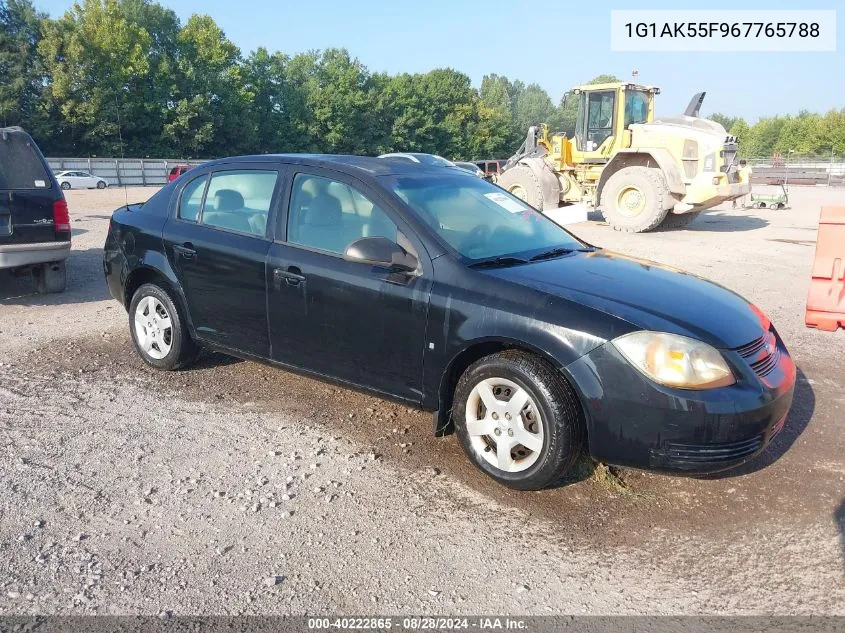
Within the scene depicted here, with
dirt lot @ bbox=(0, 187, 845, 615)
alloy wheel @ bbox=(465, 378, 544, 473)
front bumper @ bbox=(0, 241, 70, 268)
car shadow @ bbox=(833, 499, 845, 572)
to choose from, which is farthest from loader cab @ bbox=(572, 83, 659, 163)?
alloy wheel @ bbox=(465, 378, 544, 473)

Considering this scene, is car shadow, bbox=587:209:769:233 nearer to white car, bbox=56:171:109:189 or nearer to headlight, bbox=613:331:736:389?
headlight, bbox=613:331:736:389

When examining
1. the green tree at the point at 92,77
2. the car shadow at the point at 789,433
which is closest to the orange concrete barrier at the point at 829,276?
the car shadow at the point at 789,433

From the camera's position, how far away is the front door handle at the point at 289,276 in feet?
14.1

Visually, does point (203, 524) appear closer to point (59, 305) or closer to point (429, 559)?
point (429, 559)

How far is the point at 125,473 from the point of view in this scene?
3.81 meters

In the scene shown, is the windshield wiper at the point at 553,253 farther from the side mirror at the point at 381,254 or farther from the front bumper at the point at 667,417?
the front bumper at the point at 667,417

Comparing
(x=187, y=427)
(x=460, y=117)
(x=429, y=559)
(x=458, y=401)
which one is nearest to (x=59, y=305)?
(x=187, y=427)

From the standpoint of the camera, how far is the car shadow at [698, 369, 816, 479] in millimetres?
3936

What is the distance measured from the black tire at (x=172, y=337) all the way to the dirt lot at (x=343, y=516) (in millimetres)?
141

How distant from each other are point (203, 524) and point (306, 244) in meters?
1.83

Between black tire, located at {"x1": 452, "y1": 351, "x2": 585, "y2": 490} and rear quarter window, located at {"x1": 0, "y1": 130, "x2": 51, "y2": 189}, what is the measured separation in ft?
20.2

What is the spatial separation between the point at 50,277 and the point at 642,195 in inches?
473

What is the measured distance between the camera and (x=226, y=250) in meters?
4.72

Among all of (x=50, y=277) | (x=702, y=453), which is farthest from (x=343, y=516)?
(x=50, y=277)
